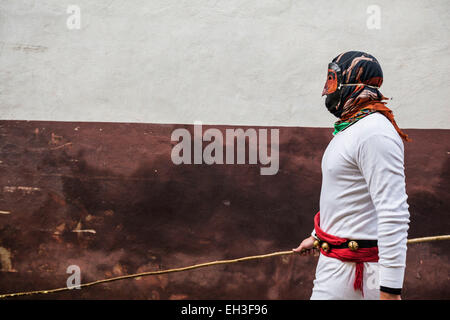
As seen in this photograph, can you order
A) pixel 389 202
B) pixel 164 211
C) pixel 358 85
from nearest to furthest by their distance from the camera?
pixel 389 202 → pixel 358 85 → pixel 164 211

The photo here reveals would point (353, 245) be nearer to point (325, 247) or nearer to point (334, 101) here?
point (325, 247)

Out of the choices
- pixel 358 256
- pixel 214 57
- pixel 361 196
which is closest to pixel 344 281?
pixel 358 256

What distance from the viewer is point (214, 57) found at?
3285mm

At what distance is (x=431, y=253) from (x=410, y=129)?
1.09 meters

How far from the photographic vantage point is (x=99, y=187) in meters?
3.25

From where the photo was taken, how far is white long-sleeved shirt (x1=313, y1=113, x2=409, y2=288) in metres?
1.38

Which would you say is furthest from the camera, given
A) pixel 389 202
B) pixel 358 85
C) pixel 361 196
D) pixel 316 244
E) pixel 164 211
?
pixel 164 211

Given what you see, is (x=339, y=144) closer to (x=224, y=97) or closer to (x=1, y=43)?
(x=224, y=97)

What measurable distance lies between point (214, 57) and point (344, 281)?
229cm

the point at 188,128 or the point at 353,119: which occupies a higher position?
the point at 188,128

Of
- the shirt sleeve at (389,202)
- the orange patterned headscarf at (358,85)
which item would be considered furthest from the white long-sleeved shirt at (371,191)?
the orange patterned headscarf at (358,85)

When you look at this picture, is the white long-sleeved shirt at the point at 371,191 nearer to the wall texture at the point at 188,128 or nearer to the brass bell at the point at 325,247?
the brass bell at the point at 325,247

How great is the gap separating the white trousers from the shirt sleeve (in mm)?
191

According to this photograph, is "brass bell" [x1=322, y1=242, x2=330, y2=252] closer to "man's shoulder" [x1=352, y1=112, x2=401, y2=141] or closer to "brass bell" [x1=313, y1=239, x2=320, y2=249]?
"brass bell" [x1=313, y1=239, x2=320, y2=249]
